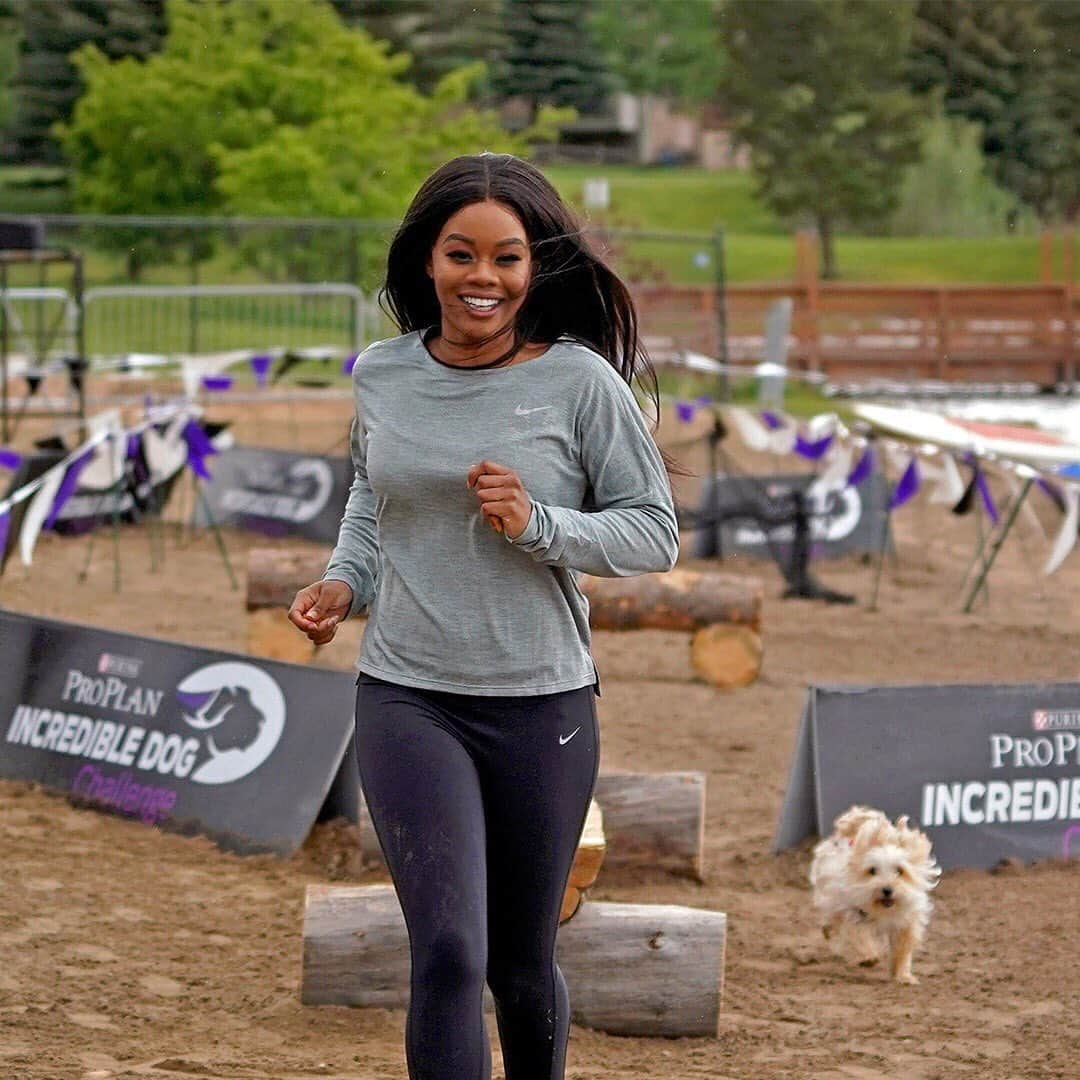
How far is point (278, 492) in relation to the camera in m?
13.9

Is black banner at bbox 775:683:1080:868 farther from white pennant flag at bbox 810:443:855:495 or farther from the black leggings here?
white pennant flag at bbox 810:443:855:495

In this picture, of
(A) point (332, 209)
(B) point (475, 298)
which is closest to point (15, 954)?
(B) point (475, 298)

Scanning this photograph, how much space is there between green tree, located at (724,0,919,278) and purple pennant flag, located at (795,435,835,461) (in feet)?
82.7

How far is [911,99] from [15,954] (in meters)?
34.6

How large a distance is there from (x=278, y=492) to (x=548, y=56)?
32.9m

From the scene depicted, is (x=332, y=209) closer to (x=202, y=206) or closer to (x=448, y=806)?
(x=202, y=206)

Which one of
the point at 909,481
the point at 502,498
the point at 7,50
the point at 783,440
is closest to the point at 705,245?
the point at 7,50

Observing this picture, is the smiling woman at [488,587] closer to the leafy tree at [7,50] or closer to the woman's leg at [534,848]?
the woman's leg at [534,848]

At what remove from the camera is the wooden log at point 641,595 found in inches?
354

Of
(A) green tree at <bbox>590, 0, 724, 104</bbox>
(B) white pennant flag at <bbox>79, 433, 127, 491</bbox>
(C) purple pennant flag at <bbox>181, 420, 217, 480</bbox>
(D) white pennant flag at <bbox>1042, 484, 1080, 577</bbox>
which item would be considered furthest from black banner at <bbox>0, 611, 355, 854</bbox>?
(A) green tree at <bbox>590, 0, 724, 104</bbox>

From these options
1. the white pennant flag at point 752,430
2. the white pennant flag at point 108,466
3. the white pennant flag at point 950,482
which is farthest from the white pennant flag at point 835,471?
the white pennant flag at point 108,466

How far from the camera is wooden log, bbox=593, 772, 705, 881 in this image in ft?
19.9

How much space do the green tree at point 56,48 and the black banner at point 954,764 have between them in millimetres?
40739

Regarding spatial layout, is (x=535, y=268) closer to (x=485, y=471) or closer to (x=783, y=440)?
(x=485, y=471)
